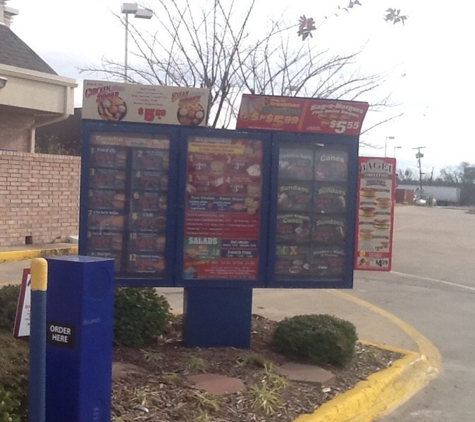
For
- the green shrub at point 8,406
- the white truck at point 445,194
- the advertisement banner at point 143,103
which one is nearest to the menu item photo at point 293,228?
the advertisement banner at point 143,103

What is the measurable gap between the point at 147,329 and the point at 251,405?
65.4 inches

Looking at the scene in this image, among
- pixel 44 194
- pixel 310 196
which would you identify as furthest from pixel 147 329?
pixel 44 194

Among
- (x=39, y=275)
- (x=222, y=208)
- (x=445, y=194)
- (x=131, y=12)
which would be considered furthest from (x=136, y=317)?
(x=445, y=194)

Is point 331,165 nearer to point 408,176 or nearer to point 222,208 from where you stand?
point 222,208

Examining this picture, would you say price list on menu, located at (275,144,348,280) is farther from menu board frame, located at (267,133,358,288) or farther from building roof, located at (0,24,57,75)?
building roof, located at (0,24,57,75)

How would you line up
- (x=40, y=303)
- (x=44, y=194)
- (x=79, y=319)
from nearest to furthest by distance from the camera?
(x=40, y=303) → (x=79, y=319) → (x=44, y=194)

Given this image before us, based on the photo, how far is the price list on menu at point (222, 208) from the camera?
22.1 ft

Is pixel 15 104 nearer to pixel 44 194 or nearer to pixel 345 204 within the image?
pixel 44 194

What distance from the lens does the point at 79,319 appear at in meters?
4.21

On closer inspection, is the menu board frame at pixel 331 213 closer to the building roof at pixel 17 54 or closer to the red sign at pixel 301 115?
the red sign at pixel 301 115

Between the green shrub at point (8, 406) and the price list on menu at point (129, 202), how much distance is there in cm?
246

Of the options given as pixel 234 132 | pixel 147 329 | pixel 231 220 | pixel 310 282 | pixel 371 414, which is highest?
pixel 234 132

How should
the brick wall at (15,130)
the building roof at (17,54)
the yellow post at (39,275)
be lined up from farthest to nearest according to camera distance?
the building roof at (17,54) → the brick wall at (15,130) → the yellow post at (39,275)

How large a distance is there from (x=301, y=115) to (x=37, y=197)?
10.1m
